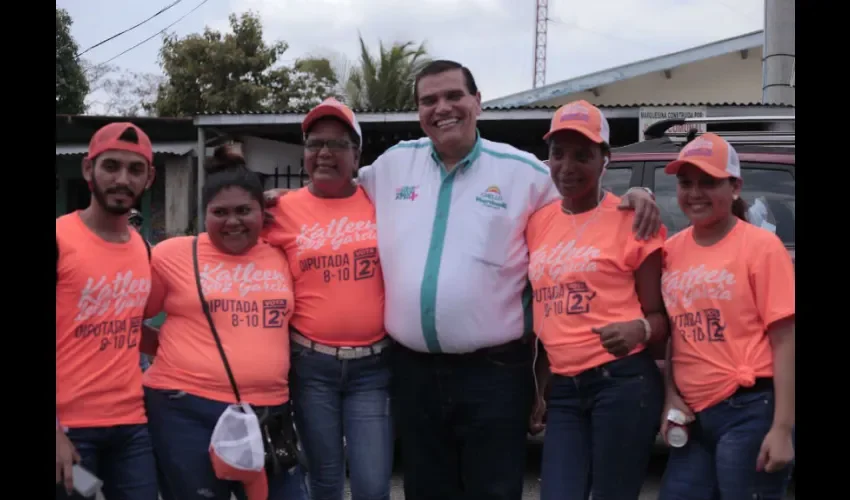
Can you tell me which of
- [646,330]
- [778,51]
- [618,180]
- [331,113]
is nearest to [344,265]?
[331,113]

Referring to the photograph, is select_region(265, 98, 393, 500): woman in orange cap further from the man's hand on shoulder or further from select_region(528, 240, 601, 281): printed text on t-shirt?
the man's hand on shoulder

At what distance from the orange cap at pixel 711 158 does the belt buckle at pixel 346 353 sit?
1.50 m

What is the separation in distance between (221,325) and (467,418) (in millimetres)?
1065

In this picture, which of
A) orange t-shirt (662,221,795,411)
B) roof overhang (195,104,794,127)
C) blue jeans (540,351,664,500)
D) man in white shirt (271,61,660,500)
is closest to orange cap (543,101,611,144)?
man in white shirt (271,61,660,500)

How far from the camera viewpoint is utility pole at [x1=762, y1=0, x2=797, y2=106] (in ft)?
30.4

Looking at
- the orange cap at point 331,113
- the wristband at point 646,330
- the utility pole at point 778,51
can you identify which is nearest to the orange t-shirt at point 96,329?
the orange cap at point 331,113

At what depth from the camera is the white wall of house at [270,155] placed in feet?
44.3

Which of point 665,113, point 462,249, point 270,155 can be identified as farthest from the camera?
point 270,155

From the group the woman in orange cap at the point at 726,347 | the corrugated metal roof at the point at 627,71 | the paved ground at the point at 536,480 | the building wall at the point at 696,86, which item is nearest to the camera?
the woman in orange cap at the point at 726,347

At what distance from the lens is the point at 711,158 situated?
302 cm

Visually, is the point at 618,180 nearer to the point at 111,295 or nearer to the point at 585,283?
the point at 585,283

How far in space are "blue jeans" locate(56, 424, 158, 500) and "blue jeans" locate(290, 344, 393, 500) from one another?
0.65 metres

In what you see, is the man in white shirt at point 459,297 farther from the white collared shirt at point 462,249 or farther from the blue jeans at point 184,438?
the blue jeans at point 184,438
